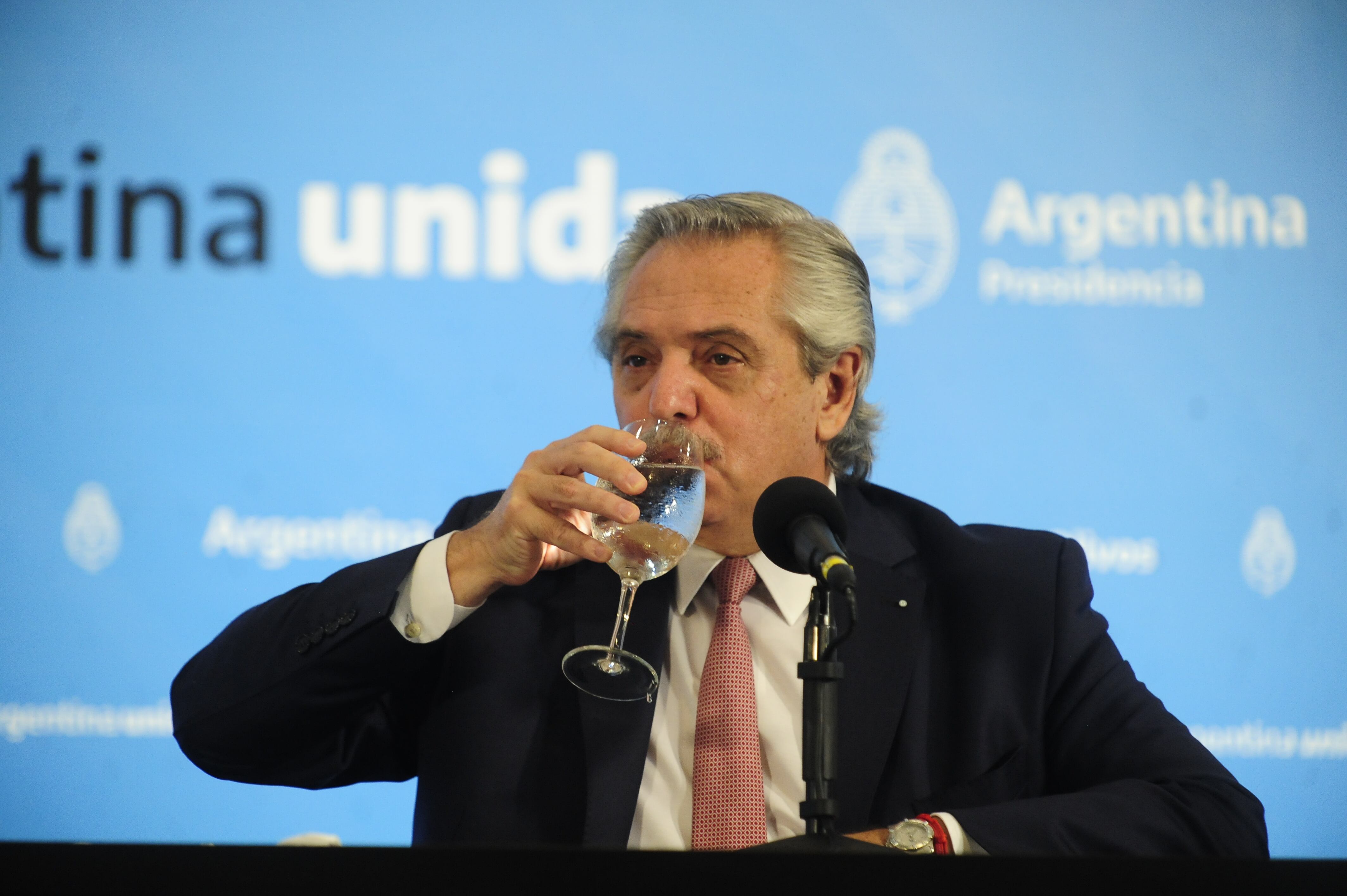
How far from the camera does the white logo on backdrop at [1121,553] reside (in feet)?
10.4

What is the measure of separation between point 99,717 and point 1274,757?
3.53m

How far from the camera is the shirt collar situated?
2145 millimetres

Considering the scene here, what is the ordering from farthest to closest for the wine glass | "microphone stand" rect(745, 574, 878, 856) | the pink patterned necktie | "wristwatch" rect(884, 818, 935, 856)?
the pink patterned necktie → the wine glass → "wristwatch" rect(884, 818, 935, 856) → "microphone stand" rect(745, 574, 878, 856)

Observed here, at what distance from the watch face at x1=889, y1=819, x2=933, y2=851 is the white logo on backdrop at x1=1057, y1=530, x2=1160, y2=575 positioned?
70.5 inches

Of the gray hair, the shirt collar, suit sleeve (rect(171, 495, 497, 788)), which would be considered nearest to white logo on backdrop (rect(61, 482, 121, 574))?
suit sleeve (rect(171, 495, 497, 788))

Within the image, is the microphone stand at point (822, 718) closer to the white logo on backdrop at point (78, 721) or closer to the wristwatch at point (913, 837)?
the wristwatch at point (913, 837)

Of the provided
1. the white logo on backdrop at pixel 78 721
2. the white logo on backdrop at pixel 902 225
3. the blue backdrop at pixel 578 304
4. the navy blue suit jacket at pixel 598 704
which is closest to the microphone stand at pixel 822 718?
the navy blue suit jacket at pixel 598 704

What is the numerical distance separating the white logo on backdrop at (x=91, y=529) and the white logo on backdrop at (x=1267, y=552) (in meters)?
3.47

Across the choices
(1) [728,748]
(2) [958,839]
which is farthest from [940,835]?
(1) [728,748]

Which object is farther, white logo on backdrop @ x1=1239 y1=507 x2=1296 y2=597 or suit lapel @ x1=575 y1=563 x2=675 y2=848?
white logo on backdrop @ x1=1239 y1=507 x2=1296 y2=597

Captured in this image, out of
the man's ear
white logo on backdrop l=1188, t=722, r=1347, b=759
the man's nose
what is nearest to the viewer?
the man's nose

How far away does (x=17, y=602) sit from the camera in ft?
10.8

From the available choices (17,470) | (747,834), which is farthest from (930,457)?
(17,470)

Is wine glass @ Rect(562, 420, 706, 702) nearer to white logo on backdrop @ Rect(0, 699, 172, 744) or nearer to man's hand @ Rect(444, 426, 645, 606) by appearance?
man's hand @ Rect(444, 426, 645, 606)
